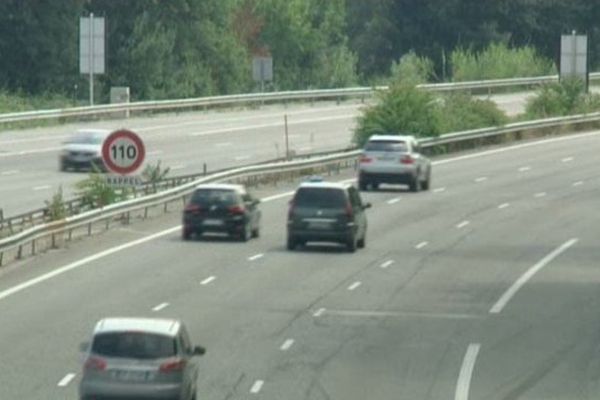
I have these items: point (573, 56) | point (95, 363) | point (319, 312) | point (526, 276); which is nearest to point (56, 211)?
point (526, 276)

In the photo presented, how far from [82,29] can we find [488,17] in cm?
4880

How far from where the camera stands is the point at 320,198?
4738 centimetres

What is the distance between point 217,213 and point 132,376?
21.4m

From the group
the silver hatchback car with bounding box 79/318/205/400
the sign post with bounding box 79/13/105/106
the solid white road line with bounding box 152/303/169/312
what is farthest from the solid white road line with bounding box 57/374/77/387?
the sign post with bounding box 79/13/105/106

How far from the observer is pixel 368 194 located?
198ft

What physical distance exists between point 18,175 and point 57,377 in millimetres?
33449

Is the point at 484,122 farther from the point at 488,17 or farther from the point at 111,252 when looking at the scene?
the point at 488,17

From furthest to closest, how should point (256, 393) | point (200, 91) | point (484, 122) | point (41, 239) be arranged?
1. point (200, 91)
2. point (484, 122)
3. point (41, 239)
4. point (256, 393)

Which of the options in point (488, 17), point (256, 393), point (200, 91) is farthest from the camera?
point (488, 17)

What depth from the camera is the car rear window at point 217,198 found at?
48000 mm

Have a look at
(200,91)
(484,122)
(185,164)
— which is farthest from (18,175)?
(200,91)

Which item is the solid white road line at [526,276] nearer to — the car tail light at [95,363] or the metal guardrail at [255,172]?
the metal guardrail at [255,172]

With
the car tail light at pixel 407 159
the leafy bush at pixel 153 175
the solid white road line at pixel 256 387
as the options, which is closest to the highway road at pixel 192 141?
the leafy bush at pixel 153 175

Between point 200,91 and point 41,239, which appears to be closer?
point 41,239
